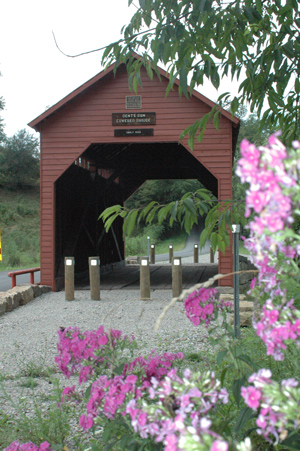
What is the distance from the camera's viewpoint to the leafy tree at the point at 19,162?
4710 centimetres

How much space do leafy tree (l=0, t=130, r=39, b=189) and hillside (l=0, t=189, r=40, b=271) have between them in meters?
1.08

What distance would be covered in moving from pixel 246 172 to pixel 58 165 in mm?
9422

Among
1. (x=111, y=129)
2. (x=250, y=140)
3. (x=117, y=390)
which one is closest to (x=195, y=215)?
(x=117, y=390)

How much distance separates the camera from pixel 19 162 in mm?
48531

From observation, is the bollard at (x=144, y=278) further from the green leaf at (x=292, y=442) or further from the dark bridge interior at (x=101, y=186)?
the green leaf at (x=292, y=442)

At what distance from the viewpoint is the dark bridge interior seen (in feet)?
37.2

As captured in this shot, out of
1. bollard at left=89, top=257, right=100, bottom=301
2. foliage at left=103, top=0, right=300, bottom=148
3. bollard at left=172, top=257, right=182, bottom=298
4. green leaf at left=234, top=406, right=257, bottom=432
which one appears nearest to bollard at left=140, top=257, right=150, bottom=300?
bollard at left=172, top=257, right=182, bottom=298

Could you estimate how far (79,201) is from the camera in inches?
495

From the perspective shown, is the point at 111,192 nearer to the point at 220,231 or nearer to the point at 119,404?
the point at 220,231

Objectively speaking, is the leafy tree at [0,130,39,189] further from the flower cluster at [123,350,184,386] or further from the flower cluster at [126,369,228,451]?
the flower cluster at [126,369,228,451]

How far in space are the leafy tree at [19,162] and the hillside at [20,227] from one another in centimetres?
108

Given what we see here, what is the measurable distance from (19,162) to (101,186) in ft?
121

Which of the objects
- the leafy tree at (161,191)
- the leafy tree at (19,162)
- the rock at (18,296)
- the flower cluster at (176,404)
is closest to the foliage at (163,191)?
the leafy tree at (161,191)

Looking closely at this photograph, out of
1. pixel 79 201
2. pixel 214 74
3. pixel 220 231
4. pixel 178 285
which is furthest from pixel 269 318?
pixel 79 201
